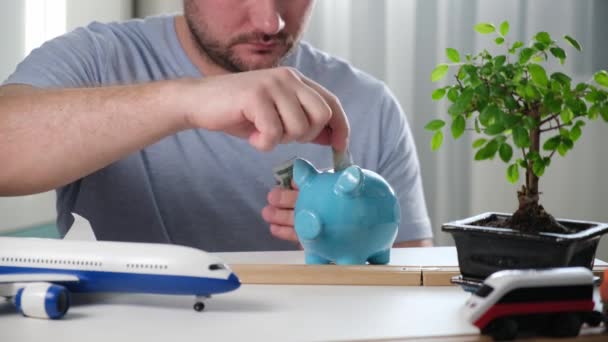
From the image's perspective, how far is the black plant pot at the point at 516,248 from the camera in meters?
0.70

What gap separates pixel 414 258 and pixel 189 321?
1.32 feet

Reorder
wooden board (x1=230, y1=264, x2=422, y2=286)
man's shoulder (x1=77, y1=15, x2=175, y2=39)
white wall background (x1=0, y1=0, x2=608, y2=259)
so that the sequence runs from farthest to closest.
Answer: white wall background (x1=0, y1=0, x2=608, y2=259) < man's shoulder (x1=77, y1=15, x2=175, y2=39) < wooden board (x1=230, y1=264, x2=422, y2=286)

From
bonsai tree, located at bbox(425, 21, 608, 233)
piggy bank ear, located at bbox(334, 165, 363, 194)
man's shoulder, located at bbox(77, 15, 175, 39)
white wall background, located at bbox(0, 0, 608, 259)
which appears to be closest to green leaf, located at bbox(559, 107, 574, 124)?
bonsai tree, located at bbox(425, 21, 608, 233)

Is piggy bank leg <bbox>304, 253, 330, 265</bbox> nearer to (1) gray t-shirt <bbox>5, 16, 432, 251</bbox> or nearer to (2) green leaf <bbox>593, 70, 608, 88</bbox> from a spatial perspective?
(2) green leaf <bbox>593, 70, 608, 88</bbox>

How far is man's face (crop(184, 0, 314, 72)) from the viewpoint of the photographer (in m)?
1.27

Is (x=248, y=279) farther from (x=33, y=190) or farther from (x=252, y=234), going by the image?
(x=252, y=234)

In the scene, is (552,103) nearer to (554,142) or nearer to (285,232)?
(554,142)

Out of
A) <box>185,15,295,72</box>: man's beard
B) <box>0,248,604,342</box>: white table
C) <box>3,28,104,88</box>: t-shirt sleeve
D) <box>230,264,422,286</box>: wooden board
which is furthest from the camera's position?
<box>185,15,295,72</box>: man's beard

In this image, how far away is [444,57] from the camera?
2.40 m

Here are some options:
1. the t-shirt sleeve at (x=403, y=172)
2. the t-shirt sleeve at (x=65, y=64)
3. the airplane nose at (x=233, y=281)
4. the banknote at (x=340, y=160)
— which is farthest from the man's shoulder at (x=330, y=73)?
the airplane nose at (x=233, y=281)

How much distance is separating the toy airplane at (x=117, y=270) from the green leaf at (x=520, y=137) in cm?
29

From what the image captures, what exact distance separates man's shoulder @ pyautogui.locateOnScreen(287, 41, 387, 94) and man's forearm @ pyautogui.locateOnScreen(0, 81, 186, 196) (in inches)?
25.2

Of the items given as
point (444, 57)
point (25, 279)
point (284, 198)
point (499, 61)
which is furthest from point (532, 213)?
point (444, 57)

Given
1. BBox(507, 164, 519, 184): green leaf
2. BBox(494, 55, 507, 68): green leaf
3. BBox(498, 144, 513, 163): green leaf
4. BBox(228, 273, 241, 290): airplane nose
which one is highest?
BBox(494, 55, 507, 68): green leaf
